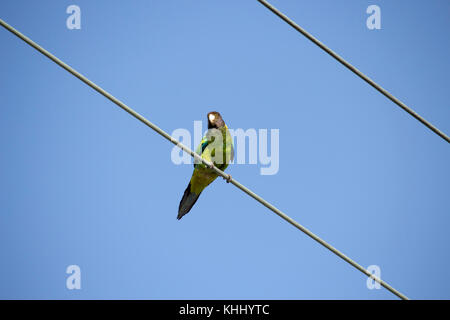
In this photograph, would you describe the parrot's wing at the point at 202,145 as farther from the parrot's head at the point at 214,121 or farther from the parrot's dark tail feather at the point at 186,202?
the parrot's dark tail feather at the point at 186,202

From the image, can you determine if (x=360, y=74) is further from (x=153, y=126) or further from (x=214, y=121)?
(x=214, y=121)

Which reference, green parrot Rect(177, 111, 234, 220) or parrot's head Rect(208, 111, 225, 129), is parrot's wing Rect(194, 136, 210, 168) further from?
parrot's head Rect(208, 111, 225, 129)

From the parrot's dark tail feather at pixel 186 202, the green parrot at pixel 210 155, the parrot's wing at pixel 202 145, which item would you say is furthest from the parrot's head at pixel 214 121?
the parrot's dark tail feather at pixel 186 202

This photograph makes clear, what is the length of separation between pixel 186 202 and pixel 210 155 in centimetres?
101

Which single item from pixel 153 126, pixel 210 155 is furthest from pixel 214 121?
pixel 153 126

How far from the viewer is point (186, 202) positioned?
8.78 m

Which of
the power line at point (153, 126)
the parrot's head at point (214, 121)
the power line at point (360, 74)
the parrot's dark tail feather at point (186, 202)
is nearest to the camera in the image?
the power line at point (153, 126)

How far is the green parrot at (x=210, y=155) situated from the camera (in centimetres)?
841

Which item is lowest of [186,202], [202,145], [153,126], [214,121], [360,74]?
[153,126]

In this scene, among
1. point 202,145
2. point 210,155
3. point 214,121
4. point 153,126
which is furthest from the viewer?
point 202,145

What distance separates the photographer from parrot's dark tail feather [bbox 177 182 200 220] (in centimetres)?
874

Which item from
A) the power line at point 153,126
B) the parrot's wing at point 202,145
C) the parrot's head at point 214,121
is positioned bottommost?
the power line at point 153,126
